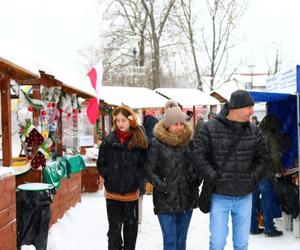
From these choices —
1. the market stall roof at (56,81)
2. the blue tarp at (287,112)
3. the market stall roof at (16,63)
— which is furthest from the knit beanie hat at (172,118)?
the blue tarp at (287,112)

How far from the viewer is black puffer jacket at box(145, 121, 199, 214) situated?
15.4 feet

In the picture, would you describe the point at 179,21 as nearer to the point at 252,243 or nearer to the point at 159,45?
the point at 159,45

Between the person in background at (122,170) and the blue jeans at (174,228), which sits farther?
the person in background at (122,170)

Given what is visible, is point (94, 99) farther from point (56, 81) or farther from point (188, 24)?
point (188, 24)

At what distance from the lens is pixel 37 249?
18.1ft

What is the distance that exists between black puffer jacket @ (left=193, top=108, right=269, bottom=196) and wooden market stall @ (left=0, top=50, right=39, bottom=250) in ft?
5.98

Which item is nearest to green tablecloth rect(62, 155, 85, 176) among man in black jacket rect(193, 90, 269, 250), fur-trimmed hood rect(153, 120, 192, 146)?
fur-trimmed hood rect(153, 120, 192, 146)

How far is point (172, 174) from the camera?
4715 mm

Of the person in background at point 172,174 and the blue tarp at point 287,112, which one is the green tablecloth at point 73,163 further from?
the person in background at point 172,174

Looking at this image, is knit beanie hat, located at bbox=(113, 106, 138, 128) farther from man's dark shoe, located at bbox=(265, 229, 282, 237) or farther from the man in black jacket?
man's dark shoe, located at bbox=(265, 229, 282, 237)

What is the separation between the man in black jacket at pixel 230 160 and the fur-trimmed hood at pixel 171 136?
269 mm

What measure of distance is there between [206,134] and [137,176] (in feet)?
3.24

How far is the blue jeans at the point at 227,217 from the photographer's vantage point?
4.55 meters

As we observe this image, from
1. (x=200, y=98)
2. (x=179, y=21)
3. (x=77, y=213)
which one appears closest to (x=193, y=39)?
(x=179, y=21)
